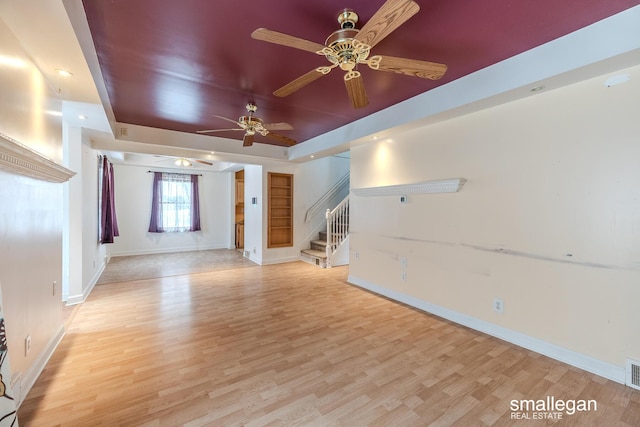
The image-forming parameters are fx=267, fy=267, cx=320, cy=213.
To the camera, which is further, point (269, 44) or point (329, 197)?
point (329, 197)

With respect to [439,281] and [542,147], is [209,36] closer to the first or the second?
[542,147]

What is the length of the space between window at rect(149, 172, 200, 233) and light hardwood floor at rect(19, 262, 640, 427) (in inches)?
173

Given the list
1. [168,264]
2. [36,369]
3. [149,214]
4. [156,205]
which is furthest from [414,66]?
[149,214]

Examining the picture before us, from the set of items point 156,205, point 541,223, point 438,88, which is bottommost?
point 541,223

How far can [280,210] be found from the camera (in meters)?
6.75

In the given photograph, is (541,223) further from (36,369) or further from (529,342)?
(36,369)

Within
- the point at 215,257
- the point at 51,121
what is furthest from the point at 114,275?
the point at 51,121

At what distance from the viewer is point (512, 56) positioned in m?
2.35

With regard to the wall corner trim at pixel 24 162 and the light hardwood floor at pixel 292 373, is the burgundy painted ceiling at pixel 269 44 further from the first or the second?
the light hardwood floor at pixel 292 373

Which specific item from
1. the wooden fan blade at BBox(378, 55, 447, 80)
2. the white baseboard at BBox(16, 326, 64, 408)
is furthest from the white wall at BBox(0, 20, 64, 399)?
the wooden fan blade at BBox(378, 55, 447, 80)

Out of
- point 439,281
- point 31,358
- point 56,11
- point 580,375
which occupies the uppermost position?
point 56,11

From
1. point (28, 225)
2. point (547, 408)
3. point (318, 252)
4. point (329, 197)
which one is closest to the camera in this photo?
point (547, 408)

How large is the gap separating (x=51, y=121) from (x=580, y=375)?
5178 millimetres

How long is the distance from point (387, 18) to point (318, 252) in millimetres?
5606
